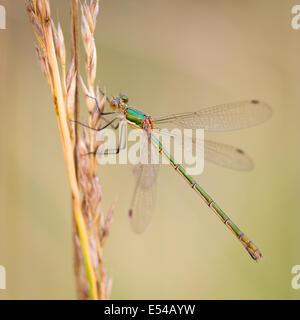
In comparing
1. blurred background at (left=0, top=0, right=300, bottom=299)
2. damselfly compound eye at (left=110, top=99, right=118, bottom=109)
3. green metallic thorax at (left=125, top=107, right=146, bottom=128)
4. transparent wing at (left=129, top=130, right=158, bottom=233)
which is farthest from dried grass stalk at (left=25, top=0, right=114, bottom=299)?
blurred background at (left=0, top=0, right=300, bottom=299)

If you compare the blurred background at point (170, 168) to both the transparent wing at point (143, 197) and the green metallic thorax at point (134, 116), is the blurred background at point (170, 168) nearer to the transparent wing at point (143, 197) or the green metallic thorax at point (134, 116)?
the green metallic thorax at point (134, 116)

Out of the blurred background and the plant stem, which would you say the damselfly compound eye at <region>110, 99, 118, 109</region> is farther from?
the plant stem

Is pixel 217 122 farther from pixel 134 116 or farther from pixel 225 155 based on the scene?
pixel 134 116

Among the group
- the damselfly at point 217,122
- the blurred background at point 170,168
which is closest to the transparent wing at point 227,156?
the damselfly at point 217,122

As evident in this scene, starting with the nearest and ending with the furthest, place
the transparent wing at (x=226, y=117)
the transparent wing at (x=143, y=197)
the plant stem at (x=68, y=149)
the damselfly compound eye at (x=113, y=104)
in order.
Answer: the plant stem at (x=68, y=149) < the transparent wing at (x=143, y=197) < the damselfly compound eye at (x=113, y=104) < the transparent wing at (x=226, y=117)

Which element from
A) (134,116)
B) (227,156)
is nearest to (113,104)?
(134,116)

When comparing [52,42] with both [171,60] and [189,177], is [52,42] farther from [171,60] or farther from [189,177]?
[171,60]

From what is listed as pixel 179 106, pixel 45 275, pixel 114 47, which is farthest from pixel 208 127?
pixel 45 275
